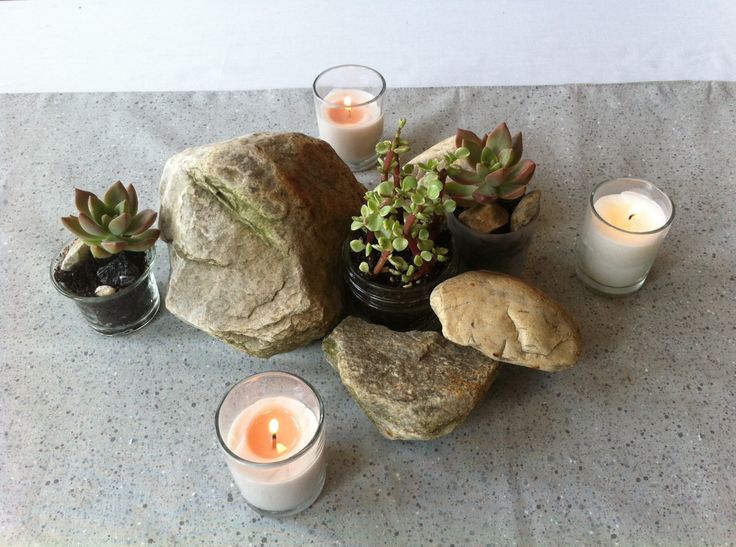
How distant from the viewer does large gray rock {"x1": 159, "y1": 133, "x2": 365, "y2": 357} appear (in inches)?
38.7

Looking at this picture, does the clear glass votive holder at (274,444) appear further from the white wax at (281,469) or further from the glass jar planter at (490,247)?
the glass jar planter at (490,247)

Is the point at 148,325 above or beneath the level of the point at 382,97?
beneath

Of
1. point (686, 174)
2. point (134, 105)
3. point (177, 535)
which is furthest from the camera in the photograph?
point (134, 105)

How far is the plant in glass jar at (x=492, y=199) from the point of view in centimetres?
100

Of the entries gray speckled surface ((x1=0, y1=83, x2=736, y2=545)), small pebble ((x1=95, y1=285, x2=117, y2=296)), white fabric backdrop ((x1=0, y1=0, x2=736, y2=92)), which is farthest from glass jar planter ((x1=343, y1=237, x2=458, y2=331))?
white fabric backdrop ((x1=0, y1=0, x2=736, y2=92))

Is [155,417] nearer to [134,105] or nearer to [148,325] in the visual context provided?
[148,325]

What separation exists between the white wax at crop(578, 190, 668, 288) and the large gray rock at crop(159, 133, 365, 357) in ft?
1.34

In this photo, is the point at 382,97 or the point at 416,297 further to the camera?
the point at 382,97

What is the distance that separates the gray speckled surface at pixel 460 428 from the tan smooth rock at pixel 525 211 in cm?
17

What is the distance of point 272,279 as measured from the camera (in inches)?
38.8

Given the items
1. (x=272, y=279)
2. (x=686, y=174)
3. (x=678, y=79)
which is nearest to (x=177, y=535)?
(x=272, y=279)

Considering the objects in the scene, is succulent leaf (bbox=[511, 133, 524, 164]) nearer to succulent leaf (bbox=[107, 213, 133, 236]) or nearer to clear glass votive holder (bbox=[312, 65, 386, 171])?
clear glass votive holder (bbox=[312, 65, 386, 171])

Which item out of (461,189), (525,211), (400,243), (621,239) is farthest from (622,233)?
(400,243)

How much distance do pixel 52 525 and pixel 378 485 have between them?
1.34 feet
